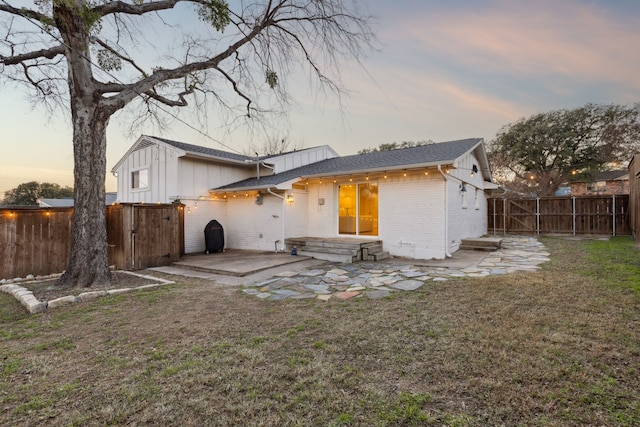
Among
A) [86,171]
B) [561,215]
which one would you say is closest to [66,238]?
[86,171]

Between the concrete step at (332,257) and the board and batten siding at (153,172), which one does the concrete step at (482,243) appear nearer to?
the concrete step at (332,257)

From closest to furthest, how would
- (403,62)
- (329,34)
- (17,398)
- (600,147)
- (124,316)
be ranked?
(17,398) < (124,316) < (329,34) < (403,62) < (600,147)

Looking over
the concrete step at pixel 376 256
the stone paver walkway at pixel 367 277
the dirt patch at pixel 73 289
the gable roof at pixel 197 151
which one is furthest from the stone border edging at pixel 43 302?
the gable roof at pixel 197 151

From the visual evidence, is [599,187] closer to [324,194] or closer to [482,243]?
[482,243]

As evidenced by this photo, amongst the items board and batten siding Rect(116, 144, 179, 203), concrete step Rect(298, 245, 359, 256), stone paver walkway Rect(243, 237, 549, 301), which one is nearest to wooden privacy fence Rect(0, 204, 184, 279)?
board and batten siding Rect(116, 144, 179, 203)

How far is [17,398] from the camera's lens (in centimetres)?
226

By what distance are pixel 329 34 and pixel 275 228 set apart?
19.6ft

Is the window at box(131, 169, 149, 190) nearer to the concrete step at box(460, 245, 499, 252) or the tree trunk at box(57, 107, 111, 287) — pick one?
the tree trunk at box(57, 107, 111, 287)

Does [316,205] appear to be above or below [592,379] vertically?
above

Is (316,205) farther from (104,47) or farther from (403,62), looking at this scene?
(104,47)

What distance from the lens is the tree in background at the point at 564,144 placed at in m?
21.3

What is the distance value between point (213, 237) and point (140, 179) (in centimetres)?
460

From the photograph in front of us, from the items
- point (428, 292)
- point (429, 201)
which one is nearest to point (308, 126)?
point (429, 201)

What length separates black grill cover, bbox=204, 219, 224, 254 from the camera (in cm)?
1039
